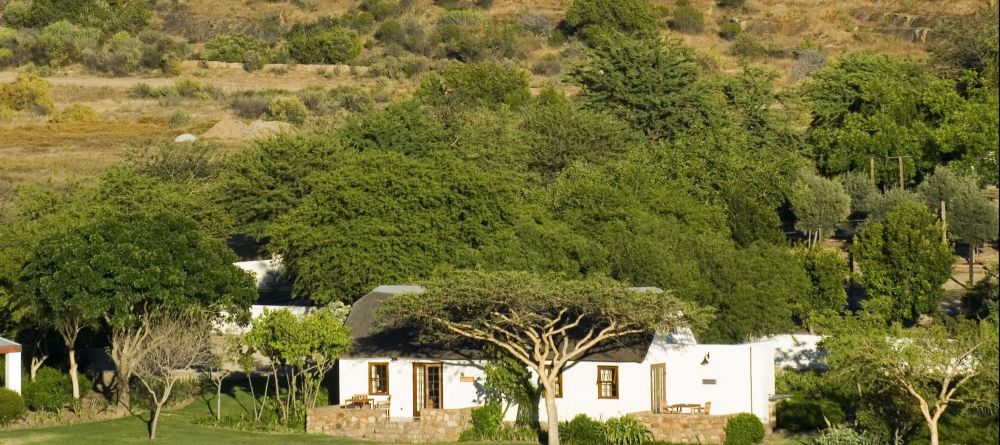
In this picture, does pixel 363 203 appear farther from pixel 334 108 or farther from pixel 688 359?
pixel 334 108

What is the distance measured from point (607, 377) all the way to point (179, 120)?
7972cm

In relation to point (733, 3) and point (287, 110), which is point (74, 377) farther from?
point (733, 3)

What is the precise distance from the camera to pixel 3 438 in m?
40.2

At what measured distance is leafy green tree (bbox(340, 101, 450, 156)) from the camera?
76.8m

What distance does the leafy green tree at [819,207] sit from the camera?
225 feet

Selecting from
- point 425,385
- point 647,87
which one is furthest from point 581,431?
point 647,87

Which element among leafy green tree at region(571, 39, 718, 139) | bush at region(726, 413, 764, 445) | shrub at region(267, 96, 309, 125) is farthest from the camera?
shrub at region(267, 96, 309, 125)

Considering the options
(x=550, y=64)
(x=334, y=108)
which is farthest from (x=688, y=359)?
(x=550, y=64)

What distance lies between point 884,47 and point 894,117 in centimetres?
5722

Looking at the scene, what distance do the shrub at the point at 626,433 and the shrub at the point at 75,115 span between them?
86408 mm

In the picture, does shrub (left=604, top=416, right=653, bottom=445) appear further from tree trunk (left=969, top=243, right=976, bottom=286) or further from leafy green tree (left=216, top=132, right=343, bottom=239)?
leafy green tree (left=216, top=132, right=343, bottom=239)

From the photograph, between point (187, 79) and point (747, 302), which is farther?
point (187, 79)

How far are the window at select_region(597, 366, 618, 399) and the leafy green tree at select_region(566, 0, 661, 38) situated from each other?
98.8 meters

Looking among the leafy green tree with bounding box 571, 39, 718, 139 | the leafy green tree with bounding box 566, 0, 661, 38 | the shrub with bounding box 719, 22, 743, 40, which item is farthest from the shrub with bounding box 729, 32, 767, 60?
the leafy green tree with bounding box 571, 39, 718, 139
